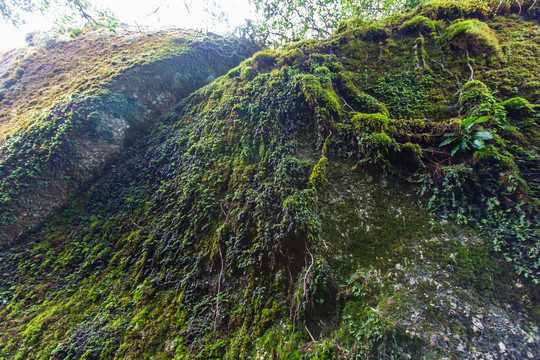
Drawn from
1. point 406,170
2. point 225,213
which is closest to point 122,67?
point 225,213

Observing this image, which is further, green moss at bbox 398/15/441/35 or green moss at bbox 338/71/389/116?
green moss at bbox 398/15/441/35

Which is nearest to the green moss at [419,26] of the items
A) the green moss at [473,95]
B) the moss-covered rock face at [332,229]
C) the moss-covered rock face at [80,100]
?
the moss-covered rock face at [332,229]

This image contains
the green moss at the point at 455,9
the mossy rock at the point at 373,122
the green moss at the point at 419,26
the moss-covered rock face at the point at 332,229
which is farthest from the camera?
the green moss at the point at 419,26

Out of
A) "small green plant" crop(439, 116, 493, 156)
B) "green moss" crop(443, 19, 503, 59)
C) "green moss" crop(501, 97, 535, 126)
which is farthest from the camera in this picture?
A: "green moss" crop(443, 19, 503, 59)

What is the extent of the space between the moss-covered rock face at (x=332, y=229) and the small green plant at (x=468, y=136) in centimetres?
3

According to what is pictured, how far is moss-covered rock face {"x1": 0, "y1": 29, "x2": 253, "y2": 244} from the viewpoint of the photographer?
5812 millimetres

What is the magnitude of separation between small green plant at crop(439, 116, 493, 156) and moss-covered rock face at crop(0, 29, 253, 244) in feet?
29.7

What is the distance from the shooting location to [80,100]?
22.7 feet

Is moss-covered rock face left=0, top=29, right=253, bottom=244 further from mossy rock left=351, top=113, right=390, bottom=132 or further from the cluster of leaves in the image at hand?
mossy rock left=351, top=113, right=390, bottom=132

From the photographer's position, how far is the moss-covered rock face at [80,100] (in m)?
5.81

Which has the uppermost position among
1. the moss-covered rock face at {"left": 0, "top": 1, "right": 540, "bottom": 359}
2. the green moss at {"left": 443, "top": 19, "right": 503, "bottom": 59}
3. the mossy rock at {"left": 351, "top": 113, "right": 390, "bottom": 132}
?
the green moss at {"left": 443, "top": 19, "right": 503, "bottom": 59}

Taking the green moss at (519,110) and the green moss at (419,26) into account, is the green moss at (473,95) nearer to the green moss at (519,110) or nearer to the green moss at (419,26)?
the green moss at (519,110)

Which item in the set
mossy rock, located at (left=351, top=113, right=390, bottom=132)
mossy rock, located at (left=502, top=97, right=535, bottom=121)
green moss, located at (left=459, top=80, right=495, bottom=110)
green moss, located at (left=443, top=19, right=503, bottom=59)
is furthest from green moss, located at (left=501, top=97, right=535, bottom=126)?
mossy rock, located at (left=351, top=113, right=390, bottom=132)

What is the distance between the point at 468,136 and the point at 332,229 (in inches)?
102
